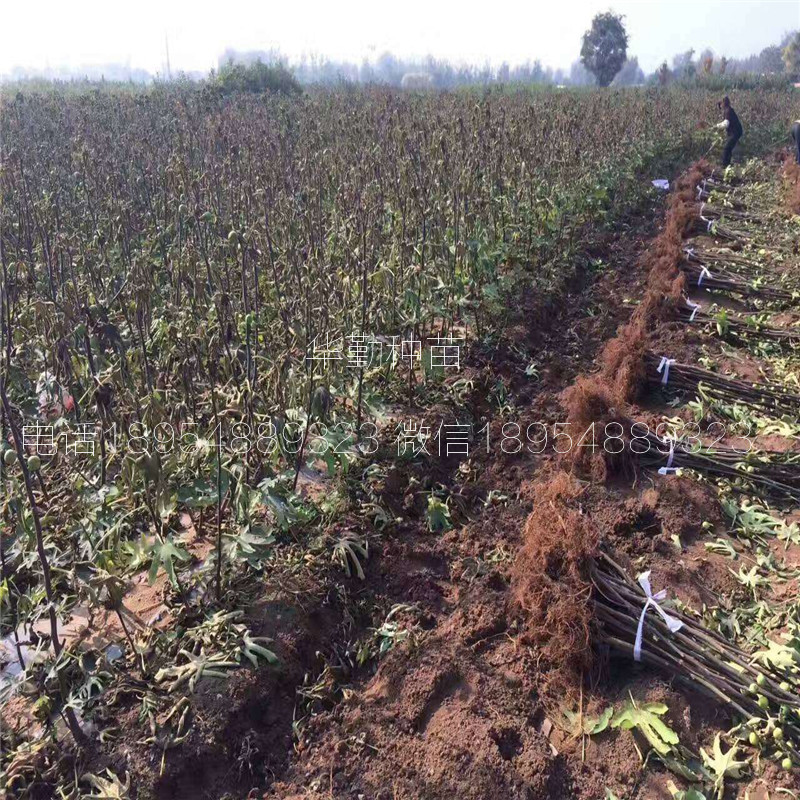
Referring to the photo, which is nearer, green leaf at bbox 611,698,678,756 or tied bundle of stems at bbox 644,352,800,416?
green leaf at bbox 611,698,678,756

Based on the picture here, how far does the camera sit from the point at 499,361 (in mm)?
5098

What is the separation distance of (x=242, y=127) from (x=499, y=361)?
7.64m

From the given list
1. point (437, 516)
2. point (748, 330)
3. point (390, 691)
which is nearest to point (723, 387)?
point (748, 330)

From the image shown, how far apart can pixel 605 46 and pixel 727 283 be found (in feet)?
124

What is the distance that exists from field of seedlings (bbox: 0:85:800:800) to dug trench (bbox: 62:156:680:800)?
1 centimetres

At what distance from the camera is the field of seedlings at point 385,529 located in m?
2.35

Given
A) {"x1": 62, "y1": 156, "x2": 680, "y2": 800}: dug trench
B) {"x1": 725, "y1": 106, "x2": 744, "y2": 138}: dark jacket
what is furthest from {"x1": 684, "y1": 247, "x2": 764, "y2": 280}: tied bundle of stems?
{"x1": 725, "y1": 106, "x2": 744, "y2": 138}: dark jacket

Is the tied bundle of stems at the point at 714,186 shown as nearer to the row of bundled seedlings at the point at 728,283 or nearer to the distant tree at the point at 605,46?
the row of bundled seedlings at the point at 728,283

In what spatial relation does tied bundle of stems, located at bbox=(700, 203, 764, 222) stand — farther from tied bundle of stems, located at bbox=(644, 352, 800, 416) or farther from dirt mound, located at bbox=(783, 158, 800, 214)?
tied bundle of stems, located at bbox=(644, 352, 800, 416)

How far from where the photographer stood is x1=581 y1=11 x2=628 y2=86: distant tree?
37.2 meters

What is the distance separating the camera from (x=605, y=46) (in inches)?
1483

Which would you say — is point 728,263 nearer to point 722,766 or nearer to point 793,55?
point 722,766

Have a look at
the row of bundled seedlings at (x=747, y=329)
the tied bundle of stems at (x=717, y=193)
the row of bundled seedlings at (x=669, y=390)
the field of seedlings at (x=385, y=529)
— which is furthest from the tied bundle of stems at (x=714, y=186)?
the row of bundled seedlings at (x=747, y=329)

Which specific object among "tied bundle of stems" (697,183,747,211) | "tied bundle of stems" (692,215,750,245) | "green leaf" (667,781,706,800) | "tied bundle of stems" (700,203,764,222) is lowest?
"green leaf" (667,781,706,800)
